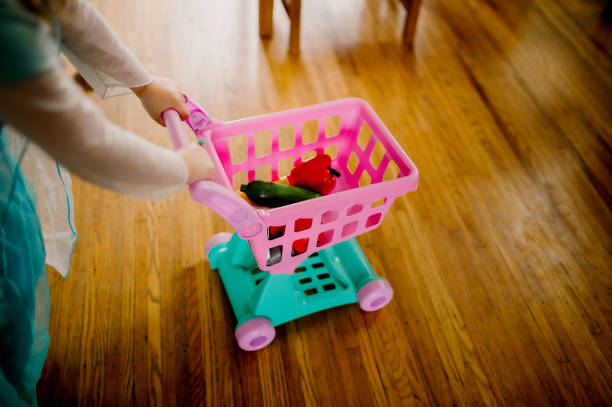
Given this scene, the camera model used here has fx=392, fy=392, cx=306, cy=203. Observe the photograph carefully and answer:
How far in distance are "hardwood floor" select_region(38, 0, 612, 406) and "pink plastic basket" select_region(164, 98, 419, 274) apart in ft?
1.03

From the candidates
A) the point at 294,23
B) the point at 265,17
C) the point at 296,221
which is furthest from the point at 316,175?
the point at 265,17

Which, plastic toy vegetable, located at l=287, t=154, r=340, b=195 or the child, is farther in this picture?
plastic toy vegetable, located at l=287, t=154, r=340, b=195

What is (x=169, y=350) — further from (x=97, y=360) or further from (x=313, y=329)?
(x=313, y=329)

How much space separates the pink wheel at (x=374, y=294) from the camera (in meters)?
1.01

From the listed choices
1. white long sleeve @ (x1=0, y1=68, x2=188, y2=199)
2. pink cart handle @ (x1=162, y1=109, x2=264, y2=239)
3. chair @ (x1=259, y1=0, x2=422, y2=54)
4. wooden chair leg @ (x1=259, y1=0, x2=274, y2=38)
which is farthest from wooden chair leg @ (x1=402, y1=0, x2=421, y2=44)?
white long sleeve @ (x1=0, y1=68, x2=188, y2=199)

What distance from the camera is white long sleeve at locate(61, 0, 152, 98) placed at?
2.09ft

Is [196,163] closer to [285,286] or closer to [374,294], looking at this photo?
[285,286]

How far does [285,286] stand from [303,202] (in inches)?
12.7

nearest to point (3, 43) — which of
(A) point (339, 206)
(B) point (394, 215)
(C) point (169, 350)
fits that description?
(A) point (339, 206)

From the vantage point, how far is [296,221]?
847 mm

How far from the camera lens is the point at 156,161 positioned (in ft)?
1.80

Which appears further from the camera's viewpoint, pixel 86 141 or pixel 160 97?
pixel 160 97

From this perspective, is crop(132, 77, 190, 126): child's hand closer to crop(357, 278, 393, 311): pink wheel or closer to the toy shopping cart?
the toy shopping cart

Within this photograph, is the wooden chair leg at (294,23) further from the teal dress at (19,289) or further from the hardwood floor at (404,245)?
the teal dress at (19,289)
